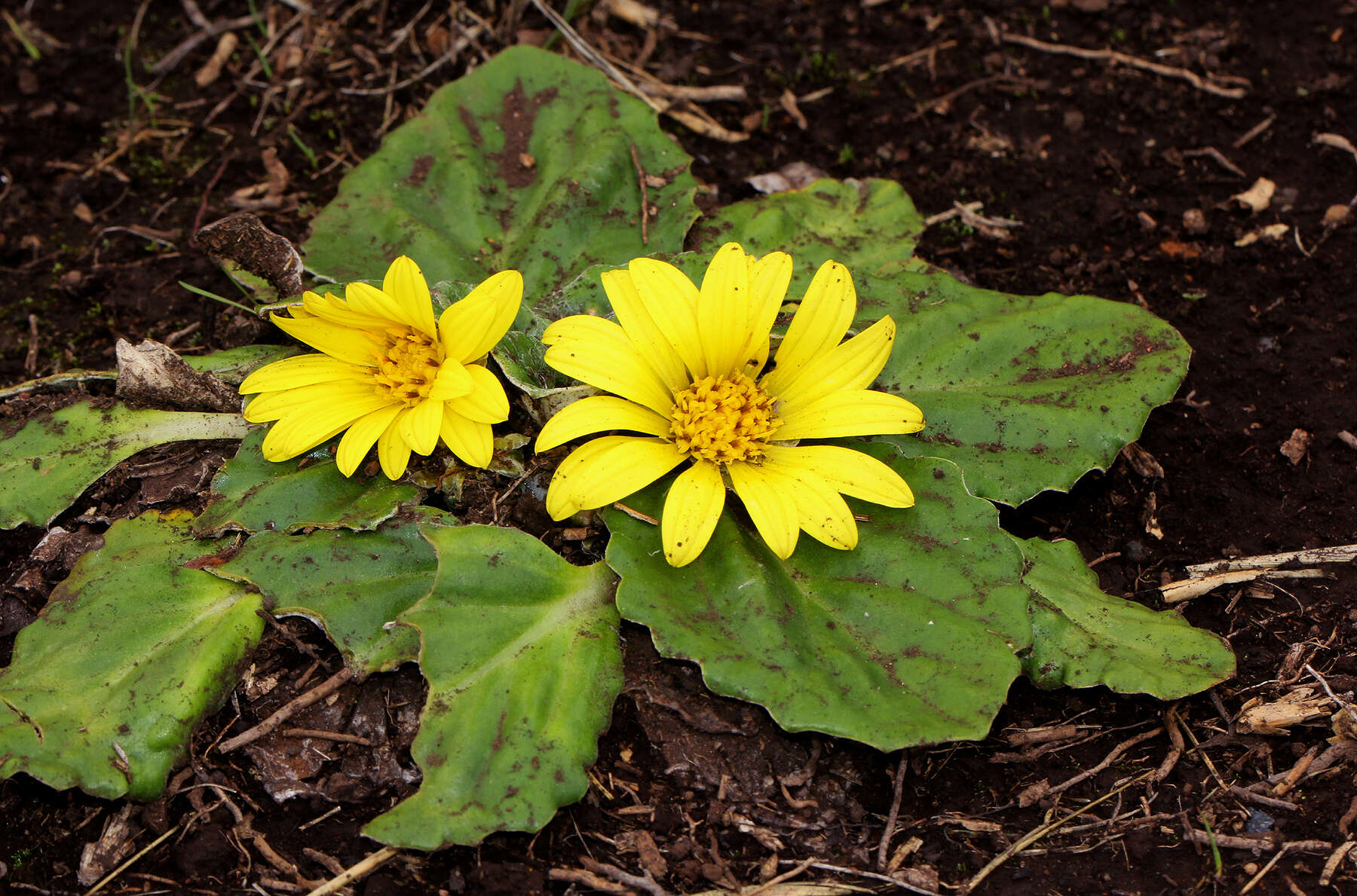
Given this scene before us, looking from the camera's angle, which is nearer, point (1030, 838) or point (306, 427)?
point (1030, 838)

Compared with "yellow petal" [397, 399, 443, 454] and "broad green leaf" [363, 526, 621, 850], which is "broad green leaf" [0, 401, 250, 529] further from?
"broad green leaf" [363, 526, 621, 850]

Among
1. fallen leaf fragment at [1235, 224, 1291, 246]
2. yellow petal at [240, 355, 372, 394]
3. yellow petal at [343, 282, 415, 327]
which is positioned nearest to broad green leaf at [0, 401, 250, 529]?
yellow petal at [240, 355, 372, 394]

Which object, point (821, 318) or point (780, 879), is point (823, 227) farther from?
point (780, 879)

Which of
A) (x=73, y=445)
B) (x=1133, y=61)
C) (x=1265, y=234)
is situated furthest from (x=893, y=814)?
(x=1133, y=61)

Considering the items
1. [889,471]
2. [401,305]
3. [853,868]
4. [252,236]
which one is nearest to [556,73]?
[252,236]

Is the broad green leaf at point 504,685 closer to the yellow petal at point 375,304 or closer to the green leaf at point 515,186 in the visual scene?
the yellow petal at point 375,304

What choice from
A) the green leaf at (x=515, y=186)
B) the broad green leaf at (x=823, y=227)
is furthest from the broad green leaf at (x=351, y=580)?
the broad green leaf at (x=823, y=227)

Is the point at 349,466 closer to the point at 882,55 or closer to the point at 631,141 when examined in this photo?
the point at 631,141
